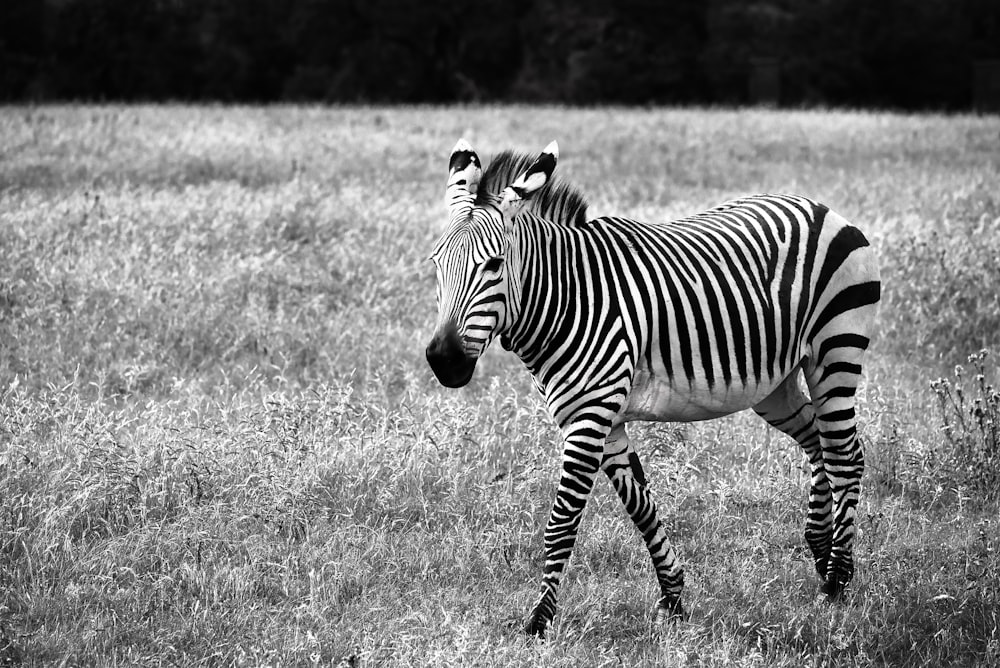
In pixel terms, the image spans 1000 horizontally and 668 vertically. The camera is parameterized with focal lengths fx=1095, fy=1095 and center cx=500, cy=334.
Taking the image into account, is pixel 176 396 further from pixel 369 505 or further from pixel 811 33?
pixel 811 33

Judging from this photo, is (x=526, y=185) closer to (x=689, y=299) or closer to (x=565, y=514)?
(x=689, y=299)

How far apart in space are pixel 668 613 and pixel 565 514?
804 mm

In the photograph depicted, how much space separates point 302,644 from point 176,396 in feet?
11.9

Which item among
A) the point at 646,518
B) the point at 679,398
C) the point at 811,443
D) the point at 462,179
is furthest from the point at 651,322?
the point at 811,443

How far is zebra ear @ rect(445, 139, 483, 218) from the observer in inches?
190

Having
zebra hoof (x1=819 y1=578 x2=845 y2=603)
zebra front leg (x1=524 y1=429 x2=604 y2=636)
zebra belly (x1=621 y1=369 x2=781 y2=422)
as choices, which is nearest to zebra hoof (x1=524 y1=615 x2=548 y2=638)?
zebra front leg (x1=524 y1=429 x2=604 y2=636)

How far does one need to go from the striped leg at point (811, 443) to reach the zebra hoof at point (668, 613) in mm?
971

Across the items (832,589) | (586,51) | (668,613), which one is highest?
(586,51)

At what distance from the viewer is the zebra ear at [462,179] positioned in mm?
4836

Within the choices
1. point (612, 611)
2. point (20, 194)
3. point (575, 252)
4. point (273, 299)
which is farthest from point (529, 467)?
point (20, 194)

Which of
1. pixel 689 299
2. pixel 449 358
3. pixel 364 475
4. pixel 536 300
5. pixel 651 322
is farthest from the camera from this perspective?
pixel 364 475

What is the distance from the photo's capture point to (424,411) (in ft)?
24.2

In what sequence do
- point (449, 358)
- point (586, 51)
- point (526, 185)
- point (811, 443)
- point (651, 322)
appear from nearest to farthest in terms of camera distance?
1. point (449, 358)
2. point (526, 185)
3. point (651, 322)
4. point (811, 443)
5. point (586, 51)

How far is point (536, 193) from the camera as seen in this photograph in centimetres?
510
